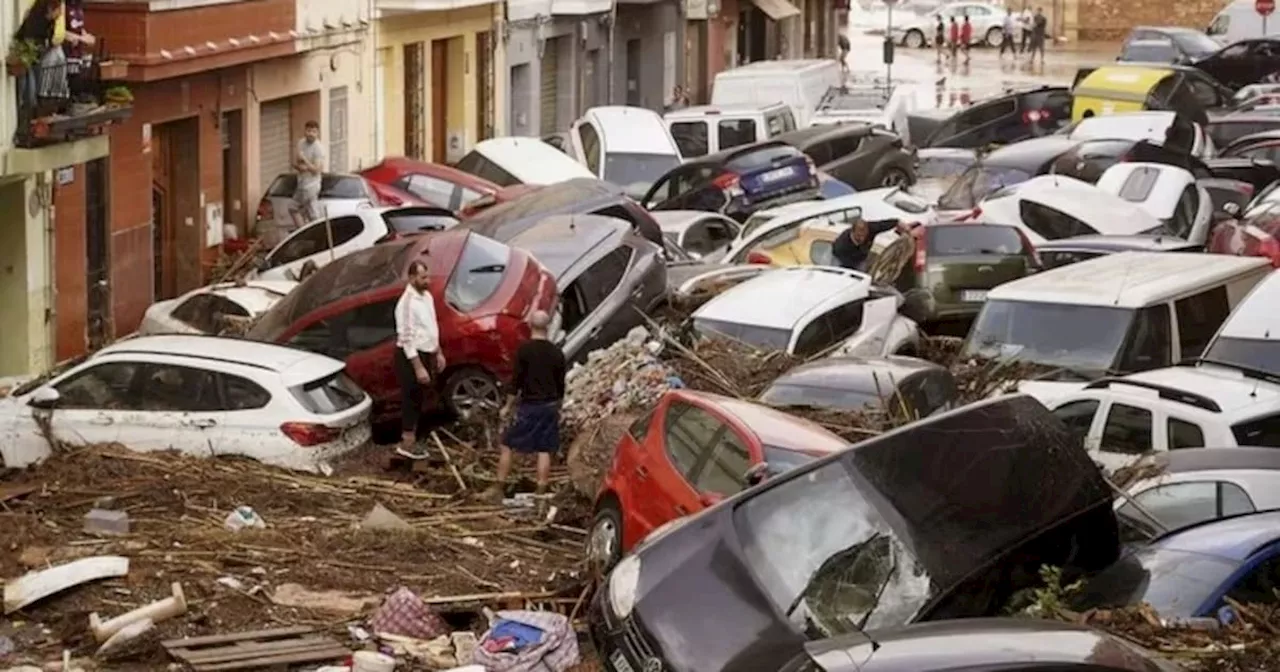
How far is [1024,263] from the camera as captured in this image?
928 inches

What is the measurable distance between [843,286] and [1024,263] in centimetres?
320

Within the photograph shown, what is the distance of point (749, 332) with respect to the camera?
20.1m

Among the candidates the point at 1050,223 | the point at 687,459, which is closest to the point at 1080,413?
the point at 687,459

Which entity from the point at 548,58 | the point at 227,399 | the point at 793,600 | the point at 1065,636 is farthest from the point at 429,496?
the point at 548,58

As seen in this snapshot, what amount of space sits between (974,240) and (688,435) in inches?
419

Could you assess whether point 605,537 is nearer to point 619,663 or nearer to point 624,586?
point 624,586

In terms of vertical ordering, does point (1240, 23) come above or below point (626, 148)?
above

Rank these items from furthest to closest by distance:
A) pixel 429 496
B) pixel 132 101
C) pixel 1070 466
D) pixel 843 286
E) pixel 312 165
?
pixel 312 165
pixel 132 101
pixel 843 286
pixel 429 496
pixel 1070 466

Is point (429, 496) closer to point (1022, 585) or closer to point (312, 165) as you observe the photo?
point (1022, 585)

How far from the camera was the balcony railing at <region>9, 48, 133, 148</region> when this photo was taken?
79.4 feet

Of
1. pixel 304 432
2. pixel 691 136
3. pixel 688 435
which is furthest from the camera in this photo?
pixel 691 136

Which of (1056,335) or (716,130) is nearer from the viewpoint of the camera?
(1056,335)

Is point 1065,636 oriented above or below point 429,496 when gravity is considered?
above

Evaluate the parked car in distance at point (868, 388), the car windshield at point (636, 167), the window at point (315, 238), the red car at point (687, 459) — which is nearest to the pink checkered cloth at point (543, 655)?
the red car at point (687, 459)
